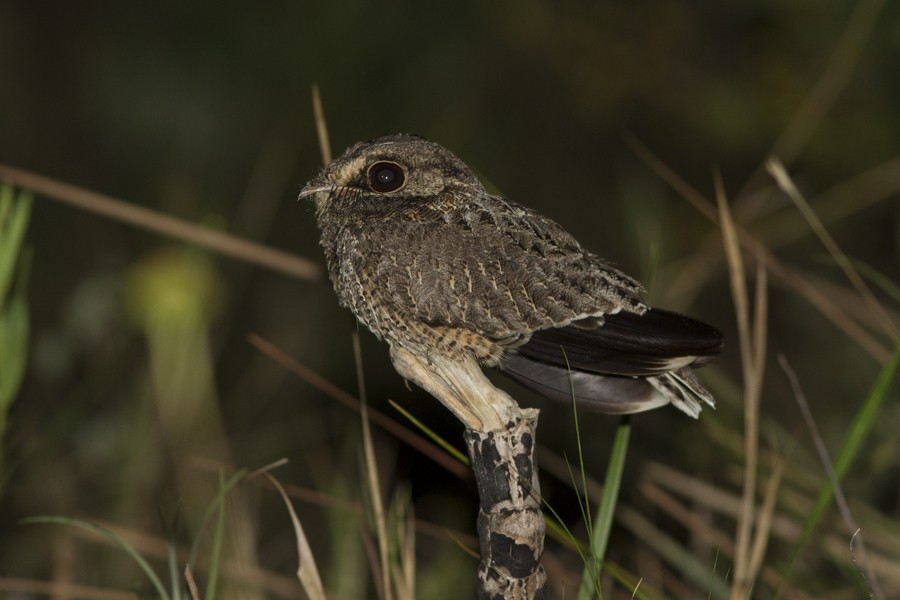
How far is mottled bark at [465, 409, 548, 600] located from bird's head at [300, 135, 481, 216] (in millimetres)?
576

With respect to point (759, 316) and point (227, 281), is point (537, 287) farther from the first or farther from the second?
point (227, 281)

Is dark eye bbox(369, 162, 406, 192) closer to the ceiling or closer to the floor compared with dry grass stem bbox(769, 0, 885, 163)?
closer to the floor

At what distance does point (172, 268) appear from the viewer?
181 inches

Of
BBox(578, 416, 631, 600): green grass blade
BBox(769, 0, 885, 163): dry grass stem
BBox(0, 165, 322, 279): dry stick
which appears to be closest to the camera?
BBox(578, 416, 631, 600): green grass blade

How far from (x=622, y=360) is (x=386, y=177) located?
0.69 metres

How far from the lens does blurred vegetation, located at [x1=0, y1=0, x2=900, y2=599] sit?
412 cm

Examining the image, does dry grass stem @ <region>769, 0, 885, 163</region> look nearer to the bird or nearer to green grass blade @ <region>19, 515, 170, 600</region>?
the bird

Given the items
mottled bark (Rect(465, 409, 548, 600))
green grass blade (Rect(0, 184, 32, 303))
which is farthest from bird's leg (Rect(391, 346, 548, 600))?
green grass blade (Rect(0, 184, 32, 303))

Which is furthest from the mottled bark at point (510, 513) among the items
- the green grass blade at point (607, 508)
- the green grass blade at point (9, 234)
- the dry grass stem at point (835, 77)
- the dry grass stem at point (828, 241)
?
the dry grass stem at point (835, 77)

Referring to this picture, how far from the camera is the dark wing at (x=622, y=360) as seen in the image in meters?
2.12

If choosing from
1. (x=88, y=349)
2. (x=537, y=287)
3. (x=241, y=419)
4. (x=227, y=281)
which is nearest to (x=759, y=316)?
(x=537, y=287)

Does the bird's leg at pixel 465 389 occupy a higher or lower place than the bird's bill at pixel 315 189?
lower

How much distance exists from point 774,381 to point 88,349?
14.0 feet

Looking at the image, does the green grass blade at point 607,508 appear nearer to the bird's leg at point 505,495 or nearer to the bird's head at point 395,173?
the bird's leg at point 505,495
